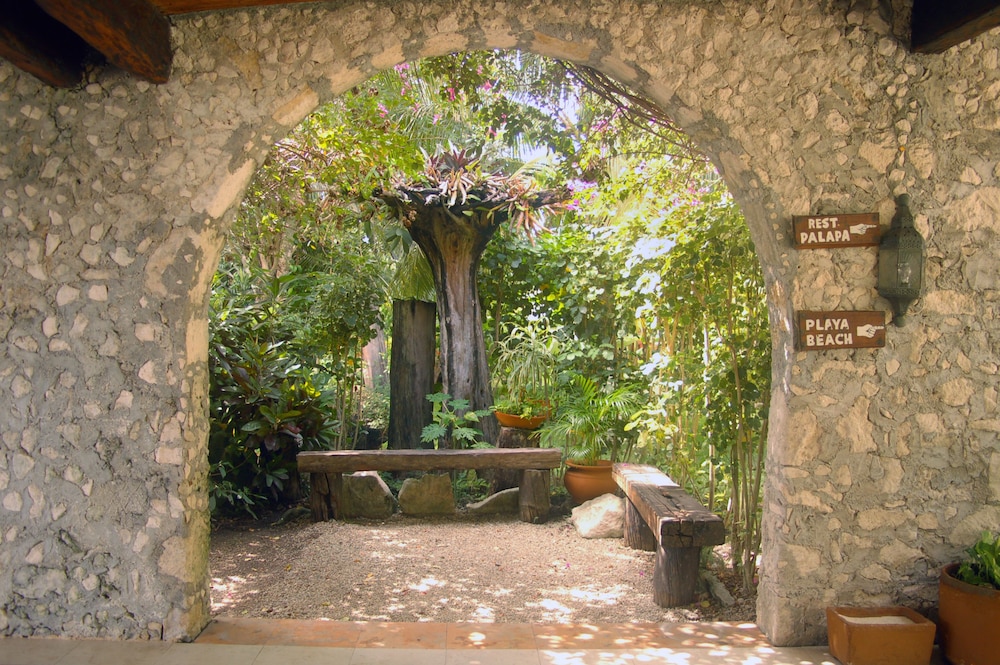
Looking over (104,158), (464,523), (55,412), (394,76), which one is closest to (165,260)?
(104,158)

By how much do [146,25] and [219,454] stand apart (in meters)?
3.18

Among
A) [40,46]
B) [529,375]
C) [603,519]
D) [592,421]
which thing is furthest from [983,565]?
[40,46]

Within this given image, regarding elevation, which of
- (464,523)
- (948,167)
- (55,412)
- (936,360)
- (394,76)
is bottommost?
(464,523)

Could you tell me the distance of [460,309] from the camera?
6.16 metres

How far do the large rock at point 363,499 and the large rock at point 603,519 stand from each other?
1.50 meters

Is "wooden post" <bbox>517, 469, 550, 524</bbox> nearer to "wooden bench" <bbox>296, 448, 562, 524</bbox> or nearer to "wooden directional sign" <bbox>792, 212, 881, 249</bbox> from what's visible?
"wooden bench" <bbox>296, 448, 562, 524</bbox>

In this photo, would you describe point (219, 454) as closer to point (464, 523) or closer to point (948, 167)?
point (464, 523)

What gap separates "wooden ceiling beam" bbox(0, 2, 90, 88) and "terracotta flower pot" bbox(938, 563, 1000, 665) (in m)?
4.10

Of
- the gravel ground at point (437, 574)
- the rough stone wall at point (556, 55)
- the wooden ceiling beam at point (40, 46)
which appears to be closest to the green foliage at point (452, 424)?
the gravel ground at point (437, 574)

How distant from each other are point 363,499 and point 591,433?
184 cm

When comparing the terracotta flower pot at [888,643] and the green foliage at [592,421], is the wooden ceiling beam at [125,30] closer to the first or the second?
the terracotta flower pot at [888,643]

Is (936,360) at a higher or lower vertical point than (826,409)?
higher

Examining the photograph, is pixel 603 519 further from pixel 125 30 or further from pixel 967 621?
pixel 125 30

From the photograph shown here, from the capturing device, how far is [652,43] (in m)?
2.89
